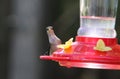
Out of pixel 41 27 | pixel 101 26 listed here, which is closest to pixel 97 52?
pixel 101 26

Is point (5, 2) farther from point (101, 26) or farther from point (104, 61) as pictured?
point (104, 61)

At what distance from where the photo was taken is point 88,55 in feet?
5.33

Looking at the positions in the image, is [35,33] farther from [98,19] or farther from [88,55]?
[88,55]

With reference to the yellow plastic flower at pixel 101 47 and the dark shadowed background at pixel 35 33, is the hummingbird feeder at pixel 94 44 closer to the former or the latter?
the yellow plastic flower at pixel 101 47

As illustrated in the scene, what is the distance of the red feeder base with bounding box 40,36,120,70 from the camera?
1.61 metres

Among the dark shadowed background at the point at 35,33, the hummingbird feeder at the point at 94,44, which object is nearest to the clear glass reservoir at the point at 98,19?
the hummingbird feeder at the point at 94,44

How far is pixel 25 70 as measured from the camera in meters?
3.67

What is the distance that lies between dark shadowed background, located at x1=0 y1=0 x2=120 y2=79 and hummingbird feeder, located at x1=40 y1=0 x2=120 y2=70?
1.60 metres

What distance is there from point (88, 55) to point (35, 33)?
2.05 m

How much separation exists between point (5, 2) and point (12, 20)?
7.6 inches

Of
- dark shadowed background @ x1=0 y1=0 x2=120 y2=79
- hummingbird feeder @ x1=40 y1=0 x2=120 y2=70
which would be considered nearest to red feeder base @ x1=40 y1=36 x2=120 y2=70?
hummingbird feeder @ x1=40 y1=0 x2=120 y2=70

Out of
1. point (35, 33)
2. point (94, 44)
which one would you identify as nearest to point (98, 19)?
point (94, 44)

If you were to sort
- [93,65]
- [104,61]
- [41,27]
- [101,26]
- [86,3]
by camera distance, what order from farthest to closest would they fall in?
1. [41,27]
2. [86,3]
3. [101,26]
4. [93,65]
5. [104,61]

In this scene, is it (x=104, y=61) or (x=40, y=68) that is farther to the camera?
(x=40, y=68)
